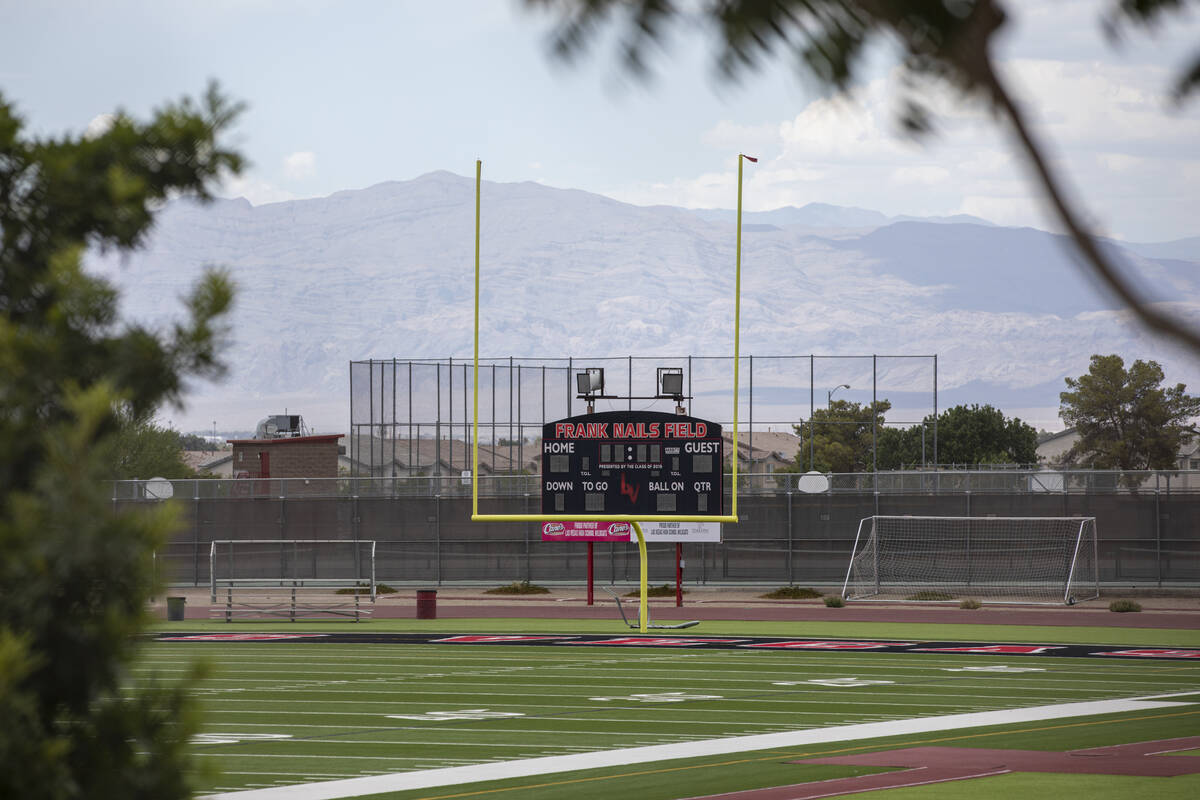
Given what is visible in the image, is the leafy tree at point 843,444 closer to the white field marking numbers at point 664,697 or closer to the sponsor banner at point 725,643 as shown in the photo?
the sponsor banner at point 725,643

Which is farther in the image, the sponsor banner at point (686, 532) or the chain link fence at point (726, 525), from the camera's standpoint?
the chain link fence at point (726, 525)

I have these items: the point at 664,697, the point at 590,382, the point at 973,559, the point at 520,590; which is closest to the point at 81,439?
the point at 664,697

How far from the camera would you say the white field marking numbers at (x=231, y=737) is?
1345cm

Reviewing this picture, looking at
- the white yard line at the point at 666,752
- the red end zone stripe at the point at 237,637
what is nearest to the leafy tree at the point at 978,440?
the red end zone stripe at the point at 237,637

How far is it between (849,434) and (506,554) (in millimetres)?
66125

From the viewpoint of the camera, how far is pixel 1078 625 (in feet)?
89.0

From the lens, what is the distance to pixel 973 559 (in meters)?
34.0

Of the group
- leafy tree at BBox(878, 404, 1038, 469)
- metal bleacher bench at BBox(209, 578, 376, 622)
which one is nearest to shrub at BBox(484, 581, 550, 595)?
metal bleacher bench at BBox(209, 578, 376, 622)

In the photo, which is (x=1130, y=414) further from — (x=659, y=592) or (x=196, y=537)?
(x=196, y=537)

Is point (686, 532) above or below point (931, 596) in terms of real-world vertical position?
above

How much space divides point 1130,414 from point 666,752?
277 feet

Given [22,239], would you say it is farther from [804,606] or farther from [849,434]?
[849,434]

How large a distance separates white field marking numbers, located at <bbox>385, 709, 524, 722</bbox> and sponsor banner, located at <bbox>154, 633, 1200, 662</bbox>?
23.7ft

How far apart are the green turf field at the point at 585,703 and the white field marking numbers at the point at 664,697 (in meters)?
0.07
